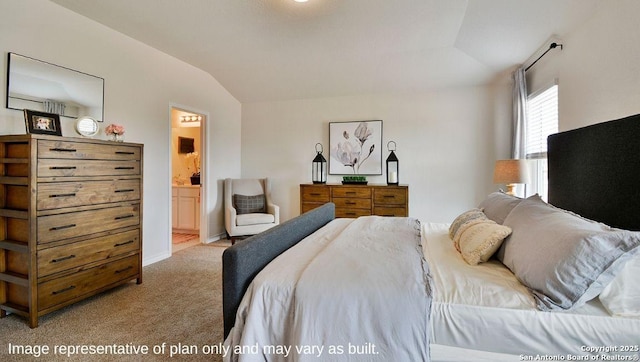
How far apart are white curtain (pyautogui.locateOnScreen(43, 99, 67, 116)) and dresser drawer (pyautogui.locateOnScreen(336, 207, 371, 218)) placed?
329 cm

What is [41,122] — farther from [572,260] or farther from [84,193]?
[572,260]

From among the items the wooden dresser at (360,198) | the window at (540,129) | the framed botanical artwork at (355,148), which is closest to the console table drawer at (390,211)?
the wooden dresser at (360,198)

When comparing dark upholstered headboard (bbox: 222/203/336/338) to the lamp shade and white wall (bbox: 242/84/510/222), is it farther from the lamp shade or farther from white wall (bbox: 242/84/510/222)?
white wall (bbox: 242/84/510/222)

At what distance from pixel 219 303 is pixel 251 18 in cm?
269

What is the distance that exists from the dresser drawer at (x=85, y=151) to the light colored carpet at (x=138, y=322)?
4.02 feet

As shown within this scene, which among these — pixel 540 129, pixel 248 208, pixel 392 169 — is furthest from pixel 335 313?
pixel 248 208

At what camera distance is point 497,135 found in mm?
4145

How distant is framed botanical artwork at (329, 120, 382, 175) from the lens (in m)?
4.62

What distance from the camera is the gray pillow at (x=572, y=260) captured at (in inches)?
44.4

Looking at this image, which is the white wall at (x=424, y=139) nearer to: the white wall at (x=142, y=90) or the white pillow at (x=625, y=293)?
the white wall at (x=142, y=90)

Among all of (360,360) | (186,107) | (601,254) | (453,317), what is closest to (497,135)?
(601,254)

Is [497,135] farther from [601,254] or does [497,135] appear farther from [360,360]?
[360,360]

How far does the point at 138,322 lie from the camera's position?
2.15 m

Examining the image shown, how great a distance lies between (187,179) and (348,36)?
423cm
